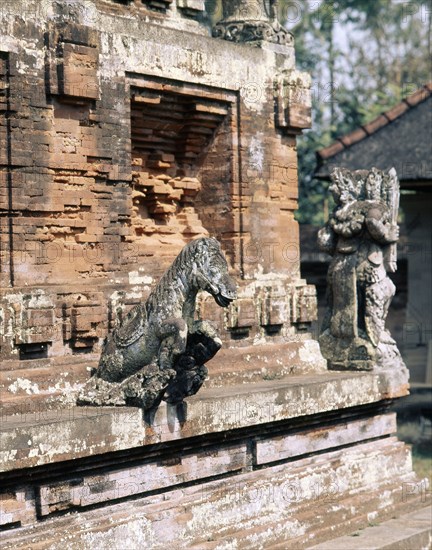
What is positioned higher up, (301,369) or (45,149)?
(45,149)

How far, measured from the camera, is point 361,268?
10.9 m

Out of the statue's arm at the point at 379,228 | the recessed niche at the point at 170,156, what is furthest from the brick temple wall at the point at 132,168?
the statue's arm at the point at 379,228

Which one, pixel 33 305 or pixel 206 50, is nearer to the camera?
pixel 33 305

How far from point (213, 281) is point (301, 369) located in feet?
8.35

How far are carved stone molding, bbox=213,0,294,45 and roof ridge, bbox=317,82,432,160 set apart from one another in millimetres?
5781

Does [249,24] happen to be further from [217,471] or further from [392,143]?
[392,143]

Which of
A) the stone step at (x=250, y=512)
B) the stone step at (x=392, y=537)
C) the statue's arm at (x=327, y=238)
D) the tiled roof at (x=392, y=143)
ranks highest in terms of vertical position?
the tiled roof at (x=392, y=143)

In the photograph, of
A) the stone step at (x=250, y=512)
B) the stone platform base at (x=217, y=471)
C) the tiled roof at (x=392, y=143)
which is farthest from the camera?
the tiled roof at (x=392, y=143)

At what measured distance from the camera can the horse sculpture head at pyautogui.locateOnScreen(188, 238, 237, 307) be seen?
27.8ft

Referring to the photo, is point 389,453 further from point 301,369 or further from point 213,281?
point 213,281

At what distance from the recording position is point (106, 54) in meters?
9.23

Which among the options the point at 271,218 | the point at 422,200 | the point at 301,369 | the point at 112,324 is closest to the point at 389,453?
the point at 301,369

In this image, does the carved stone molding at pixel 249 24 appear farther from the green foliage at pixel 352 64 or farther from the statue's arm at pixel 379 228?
the green foliage at pixel 352 64

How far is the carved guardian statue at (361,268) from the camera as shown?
35.4 feet
